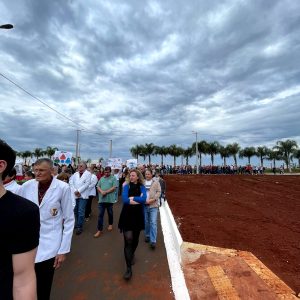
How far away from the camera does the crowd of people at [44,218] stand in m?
1.73

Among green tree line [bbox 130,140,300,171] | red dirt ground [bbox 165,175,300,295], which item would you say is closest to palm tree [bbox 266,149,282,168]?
green tree line [bbox 130,140,300,171]

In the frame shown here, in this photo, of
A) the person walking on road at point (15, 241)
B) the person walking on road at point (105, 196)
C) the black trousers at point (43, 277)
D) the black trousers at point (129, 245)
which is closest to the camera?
the person walking on road at point (15, 241)

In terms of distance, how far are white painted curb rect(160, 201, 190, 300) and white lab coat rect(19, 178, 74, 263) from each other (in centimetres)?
229

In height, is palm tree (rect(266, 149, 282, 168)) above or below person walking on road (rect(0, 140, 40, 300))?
above

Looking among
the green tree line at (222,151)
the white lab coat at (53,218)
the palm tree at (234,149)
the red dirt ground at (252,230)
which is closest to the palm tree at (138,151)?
the green tree line at (222,151)

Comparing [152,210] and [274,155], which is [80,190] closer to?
[152,210]

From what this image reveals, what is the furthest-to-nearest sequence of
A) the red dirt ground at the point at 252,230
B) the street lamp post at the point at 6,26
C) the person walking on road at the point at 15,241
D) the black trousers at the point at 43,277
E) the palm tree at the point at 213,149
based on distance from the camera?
the palm tree at the point at 213,149
the street lamp post at the point at 6,26
the red dirt ground at the point at 252,230
the black trousers at the point at 43,277
the person walking on road at the point at 15,241

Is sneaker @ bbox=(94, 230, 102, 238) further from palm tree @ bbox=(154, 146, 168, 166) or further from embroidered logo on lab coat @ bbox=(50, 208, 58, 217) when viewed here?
palm tree @ bbox=(154, 146, 168, 166)

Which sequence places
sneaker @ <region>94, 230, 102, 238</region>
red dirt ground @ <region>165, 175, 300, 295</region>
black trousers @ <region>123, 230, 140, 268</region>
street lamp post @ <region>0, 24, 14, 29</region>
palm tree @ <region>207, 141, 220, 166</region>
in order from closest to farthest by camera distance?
black trousers @ <region>123, 230, 140, 268</region>
red dirt ground @ <region>165, 175, 300, 295</region>
sneaker @ <region>94, 230, 102, 238</region>
street lamp post @ <region>0, 24, 14, 29</region>
palm tree @ <region>207, 141, 220, 166</region>

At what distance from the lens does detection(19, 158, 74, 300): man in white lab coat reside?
142 inches

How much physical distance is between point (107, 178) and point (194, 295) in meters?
4.68

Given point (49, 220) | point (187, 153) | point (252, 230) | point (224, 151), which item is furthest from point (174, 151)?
point (49, 220)

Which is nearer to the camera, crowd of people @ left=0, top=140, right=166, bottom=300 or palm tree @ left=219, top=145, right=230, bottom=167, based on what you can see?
crowd of people @ left=0, top=140, right=166, bottom=300

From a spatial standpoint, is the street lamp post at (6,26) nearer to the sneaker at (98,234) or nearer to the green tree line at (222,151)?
the sneaker at (98,234)
